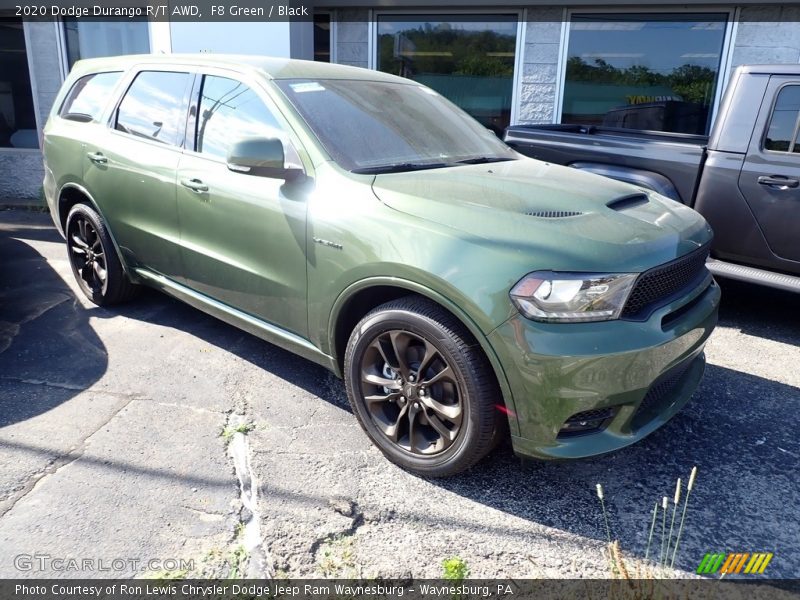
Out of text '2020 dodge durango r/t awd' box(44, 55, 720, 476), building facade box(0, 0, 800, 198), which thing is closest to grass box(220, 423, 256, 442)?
text '2020 dodge durango r/t awd' box(44, 55, 720, 476)

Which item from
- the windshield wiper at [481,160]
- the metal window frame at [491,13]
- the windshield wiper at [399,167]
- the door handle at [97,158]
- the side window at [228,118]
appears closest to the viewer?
the windshield wiper at [399,167]

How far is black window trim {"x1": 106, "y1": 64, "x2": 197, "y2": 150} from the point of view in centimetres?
384

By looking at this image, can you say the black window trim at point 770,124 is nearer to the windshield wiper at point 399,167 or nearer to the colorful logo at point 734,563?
the windshield wiper at point 399,167

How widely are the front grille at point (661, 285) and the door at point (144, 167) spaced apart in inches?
105

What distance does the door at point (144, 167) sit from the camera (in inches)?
152

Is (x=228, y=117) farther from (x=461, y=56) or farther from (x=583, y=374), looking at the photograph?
(x=461, y=56)

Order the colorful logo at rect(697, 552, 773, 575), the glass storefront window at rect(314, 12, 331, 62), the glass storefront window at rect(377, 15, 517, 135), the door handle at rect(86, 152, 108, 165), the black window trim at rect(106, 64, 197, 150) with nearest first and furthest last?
the colorful logo at rect(697, 552, 773, 575)
the black window trim at rect(106, 64, 197, 150)
the door handle at rect(86, 152, 108, 165)
the glass storefront window at rect(377, 15, 517, 135)
the glass storefront window at rect(314, 12, 331, 62)

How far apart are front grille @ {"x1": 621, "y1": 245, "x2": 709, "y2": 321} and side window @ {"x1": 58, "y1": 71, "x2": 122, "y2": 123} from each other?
388 centimetres

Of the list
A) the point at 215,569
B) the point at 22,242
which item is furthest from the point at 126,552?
the point at 22,242

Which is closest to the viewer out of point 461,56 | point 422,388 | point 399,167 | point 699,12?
point 422,388

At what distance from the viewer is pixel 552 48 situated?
819 cm

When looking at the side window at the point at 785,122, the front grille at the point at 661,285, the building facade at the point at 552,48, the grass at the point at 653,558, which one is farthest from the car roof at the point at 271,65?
the building facade at the point at 552,48

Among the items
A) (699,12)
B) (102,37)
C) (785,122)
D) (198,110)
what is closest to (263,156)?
(198,110)

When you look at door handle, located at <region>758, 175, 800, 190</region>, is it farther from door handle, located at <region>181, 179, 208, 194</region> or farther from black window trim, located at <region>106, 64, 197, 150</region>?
black window trim, located at <region>106, 64, 197, 150</region>
